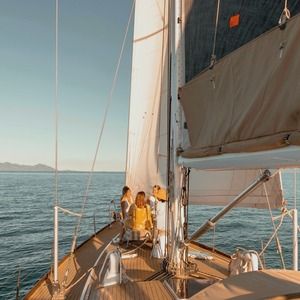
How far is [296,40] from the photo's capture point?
2.94m

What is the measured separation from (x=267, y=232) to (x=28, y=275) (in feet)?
47.5

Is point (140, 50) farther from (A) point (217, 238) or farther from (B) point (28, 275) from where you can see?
(A) point (217, 238)

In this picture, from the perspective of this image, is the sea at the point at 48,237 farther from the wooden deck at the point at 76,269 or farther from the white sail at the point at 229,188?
the white sail at the point at 229,188

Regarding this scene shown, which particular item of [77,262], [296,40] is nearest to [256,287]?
[296,40]

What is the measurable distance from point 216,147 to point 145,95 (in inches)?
331

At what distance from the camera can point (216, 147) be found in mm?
3875

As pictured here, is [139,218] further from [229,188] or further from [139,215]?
[229,188]

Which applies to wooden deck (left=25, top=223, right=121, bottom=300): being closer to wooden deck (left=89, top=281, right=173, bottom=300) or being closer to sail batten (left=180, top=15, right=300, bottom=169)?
wooden deck (left=89, top=281, right=173, bottom=300)

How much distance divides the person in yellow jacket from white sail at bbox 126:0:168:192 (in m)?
2.82

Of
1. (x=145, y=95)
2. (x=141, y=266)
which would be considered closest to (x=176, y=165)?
(x=141, y=266)

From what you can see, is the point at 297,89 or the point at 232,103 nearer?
the point at 297,89

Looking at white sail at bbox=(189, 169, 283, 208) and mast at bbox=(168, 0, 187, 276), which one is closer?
mast at bbox=(168, 0, 187, 276)

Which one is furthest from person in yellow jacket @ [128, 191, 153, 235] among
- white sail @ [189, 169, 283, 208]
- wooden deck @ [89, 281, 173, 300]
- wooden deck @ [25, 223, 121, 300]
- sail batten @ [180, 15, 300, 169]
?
sail batten @ [180, 15, 300, 169]

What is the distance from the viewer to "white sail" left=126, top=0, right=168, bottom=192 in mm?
11625
